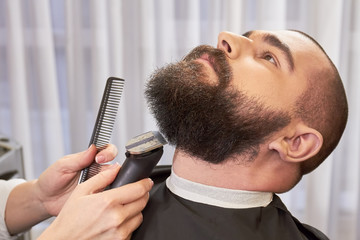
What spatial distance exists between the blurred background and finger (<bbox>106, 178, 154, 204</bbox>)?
4.11 feet

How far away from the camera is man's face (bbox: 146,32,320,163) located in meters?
0.94

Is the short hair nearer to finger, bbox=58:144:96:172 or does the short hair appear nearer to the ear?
the ear

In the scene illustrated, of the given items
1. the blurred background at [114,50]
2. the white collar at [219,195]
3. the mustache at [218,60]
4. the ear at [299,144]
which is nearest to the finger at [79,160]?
the white collar at [219,195]

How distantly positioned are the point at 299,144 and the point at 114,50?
130 centimetres

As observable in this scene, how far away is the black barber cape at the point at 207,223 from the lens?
0.95m

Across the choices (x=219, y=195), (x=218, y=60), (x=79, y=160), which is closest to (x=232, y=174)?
(x=219, y=195)

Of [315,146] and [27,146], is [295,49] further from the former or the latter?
[27,146]

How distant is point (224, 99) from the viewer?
94 centimetres

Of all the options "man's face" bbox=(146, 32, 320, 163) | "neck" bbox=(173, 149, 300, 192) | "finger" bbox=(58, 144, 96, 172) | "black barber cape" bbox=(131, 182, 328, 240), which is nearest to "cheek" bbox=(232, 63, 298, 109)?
"man's face" bbox=(146, 32, 320, 163)

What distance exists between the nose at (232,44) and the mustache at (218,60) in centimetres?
2

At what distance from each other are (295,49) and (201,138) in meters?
0.32

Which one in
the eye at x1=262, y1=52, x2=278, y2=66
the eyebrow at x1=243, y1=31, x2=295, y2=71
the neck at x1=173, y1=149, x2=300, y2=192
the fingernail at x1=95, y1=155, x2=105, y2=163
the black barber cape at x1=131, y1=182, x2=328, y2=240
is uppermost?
the eyebrow at x1=243, y1=31, x2=295, y2=71

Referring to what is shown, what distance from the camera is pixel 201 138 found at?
38.4 inches

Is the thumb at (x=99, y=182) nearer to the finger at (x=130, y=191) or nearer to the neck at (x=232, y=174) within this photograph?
the finger at (x=130, y=191)
